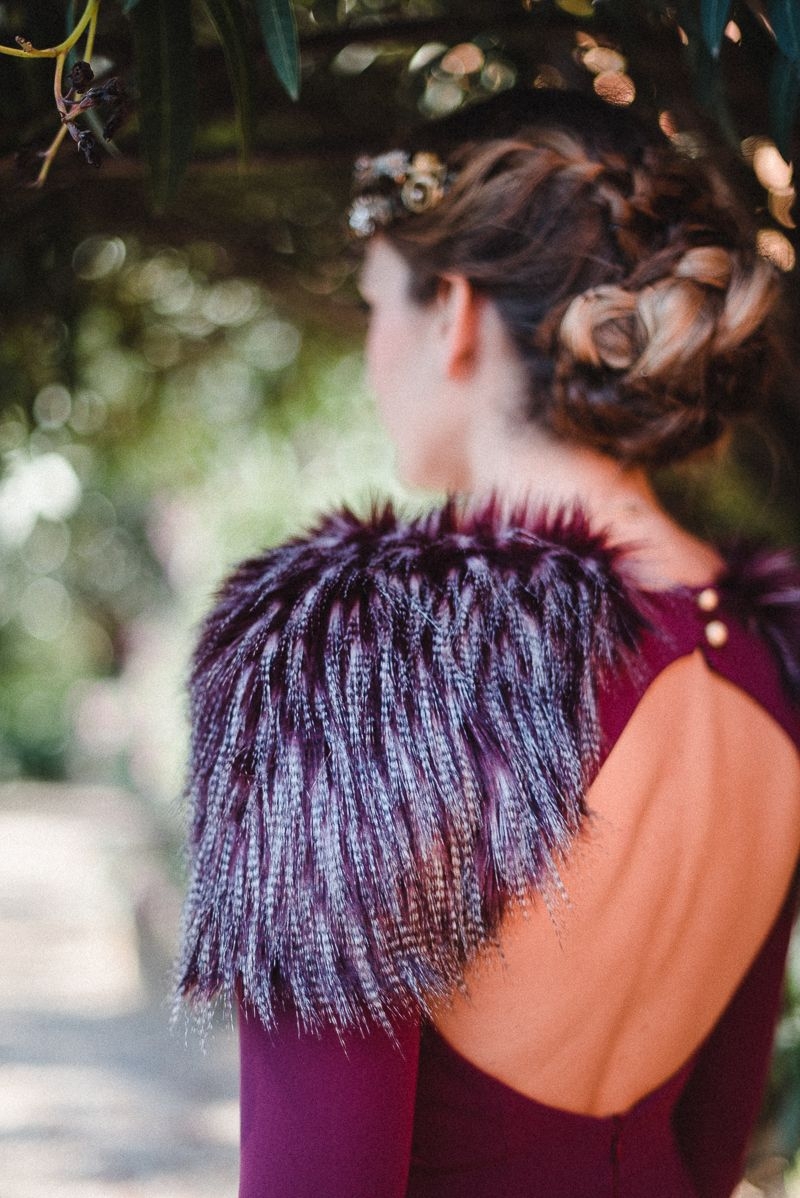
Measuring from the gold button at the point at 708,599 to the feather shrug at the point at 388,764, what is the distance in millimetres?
135

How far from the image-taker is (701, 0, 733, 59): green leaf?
2.82 ft

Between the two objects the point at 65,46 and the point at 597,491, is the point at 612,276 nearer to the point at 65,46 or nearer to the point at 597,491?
the point at 597,491

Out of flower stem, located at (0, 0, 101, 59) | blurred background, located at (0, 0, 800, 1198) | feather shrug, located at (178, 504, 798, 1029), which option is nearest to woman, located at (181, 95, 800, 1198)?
feather shrug, located at (178, 504, 798, 1029)

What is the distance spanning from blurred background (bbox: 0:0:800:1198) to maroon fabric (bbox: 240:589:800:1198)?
12cm

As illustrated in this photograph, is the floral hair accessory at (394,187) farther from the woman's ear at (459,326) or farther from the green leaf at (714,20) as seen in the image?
the green leaf at (714,20)

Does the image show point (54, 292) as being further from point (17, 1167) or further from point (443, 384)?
point (17, 1167)

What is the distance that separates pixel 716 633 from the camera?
103 centimetres

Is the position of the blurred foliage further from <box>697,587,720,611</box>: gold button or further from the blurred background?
<box>697,587,720,611</box>: gold button

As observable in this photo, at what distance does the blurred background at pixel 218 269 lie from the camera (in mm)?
1034

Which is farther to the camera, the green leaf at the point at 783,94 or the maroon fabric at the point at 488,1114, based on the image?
the green leaf at the point at 783,94

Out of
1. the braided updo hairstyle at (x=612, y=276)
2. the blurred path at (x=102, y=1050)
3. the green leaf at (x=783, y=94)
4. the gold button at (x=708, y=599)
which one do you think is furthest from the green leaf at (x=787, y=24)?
the blurred path at (x=102, y=1050)

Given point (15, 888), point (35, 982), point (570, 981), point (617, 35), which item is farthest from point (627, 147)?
point (15, 888)

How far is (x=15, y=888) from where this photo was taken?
7.20 m

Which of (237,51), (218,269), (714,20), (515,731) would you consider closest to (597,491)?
(515,731)
